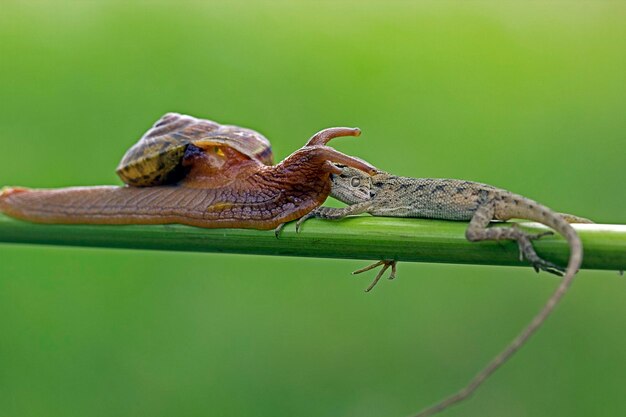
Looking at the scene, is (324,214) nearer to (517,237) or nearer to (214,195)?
(214,195)

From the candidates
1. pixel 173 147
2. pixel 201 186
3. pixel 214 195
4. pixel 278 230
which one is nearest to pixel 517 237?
pixel 278 230

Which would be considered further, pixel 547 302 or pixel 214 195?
pixel 214 195

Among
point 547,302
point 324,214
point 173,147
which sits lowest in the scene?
point 547,302

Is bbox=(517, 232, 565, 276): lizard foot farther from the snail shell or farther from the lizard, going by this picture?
the snail shell

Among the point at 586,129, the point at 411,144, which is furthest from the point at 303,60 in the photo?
the point at 586,129

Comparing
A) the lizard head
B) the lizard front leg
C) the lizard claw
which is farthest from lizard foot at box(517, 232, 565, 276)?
the lizard head

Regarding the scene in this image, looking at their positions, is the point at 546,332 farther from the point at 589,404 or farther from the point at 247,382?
the point at 247,382

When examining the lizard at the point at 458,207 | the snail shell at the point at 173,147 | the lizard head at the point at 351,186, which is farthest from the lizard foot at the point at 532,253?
the snail shell at the point at 173,147
